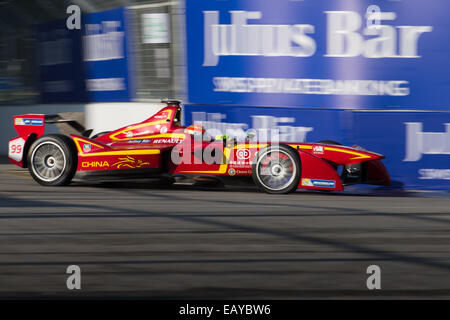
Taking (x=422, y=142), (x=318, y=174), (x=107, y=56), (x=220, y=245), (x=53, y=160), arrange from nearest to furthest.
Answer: (x=220, y=245) → (x=318, y=174) → (x=53, y=160) → (x=422, y=142) → (x=107, y=56)

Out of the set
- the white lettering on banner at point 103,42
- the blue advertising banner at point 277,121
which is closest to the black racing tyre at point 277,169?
the blue advertising banner at point 277,121

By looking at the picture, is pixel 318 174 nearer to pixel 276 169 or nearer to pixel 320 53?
pixel 276 169

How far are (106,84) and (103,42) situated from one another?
2.81ft

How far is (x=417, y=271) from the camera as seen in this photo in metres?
4.68

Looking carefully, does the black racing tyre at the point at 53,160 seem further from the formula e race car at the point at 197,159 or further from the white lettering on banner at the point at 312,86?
the white lettering on banner at the point at 312,86

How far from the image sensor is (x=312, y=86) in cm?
1007

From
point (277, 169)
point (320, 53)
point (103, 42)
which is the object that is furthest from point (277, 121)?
point (103, 42)

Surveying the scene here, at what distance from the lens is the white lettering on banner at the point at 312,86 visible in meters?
9.53

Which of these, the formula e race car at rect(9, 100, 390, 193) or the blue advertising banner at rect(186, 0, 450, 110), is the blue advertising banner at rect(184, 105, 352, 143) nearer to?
the blue advertising banner at rect(186, 0, 450, 110)

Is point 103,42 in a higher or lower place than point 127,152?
higher

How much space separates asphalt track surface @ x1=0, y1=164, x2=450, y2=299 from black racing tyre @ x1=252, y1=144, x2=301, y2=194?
213mm

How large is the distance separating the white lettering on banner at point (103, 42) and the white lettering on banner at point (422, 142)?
6417mm

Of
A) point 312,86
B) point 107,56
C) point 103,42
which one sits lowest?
point 312,86

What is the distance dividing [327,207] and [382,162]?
2.05 metres
